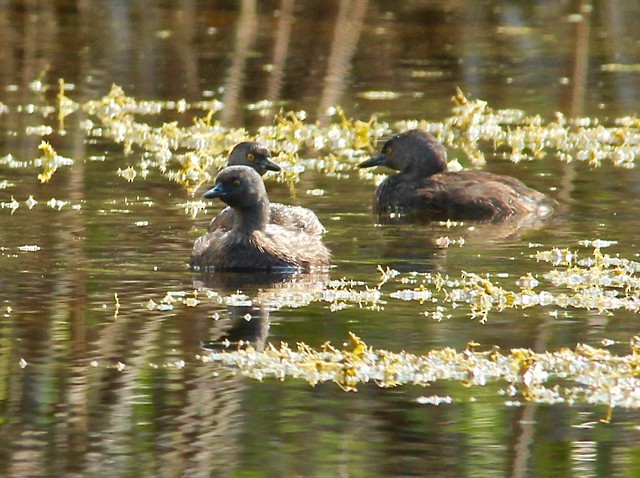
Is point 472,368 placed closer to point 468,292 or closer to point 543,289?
point 468,292

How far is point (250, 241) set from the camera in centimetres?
1163

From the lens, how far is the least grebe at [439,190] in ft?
45.0

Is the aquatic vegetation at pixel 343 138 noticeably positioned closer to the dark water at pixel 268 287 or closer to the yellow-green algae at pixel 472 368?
the dark water at pixel 268 287

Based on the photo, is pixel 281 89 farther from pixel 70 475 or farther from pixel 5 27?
pixel 70 475

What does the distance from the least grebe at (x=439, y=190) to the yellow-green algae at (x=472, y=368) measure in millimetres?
5034

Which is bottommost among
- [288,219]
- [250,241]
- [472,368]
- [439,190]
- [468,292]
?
[472,368]

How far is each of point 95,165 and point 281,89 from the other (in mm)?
5276

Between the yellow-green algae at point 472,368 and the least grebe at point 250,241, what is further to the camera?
the least grebe at point 250,241

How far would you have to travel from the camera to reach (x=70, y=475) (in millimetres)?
6832

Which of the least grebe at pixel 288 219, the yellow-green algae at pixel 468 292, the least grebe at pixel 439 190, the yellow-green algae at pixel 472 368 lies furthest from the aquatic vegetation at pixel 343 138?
the yellow-green algae at pixel 472 368

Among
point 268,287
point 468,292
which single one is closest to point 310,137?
point 268,287

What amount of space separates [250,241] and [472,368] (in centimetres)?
357

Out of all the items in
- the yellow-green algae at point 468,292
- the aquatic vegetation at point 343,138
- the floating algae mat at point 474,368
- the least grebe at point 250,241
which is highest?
the aquatic vegetation at point 343,138

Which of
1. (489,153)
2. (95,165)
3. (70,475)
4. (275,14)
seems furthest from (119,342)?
(275,14)
